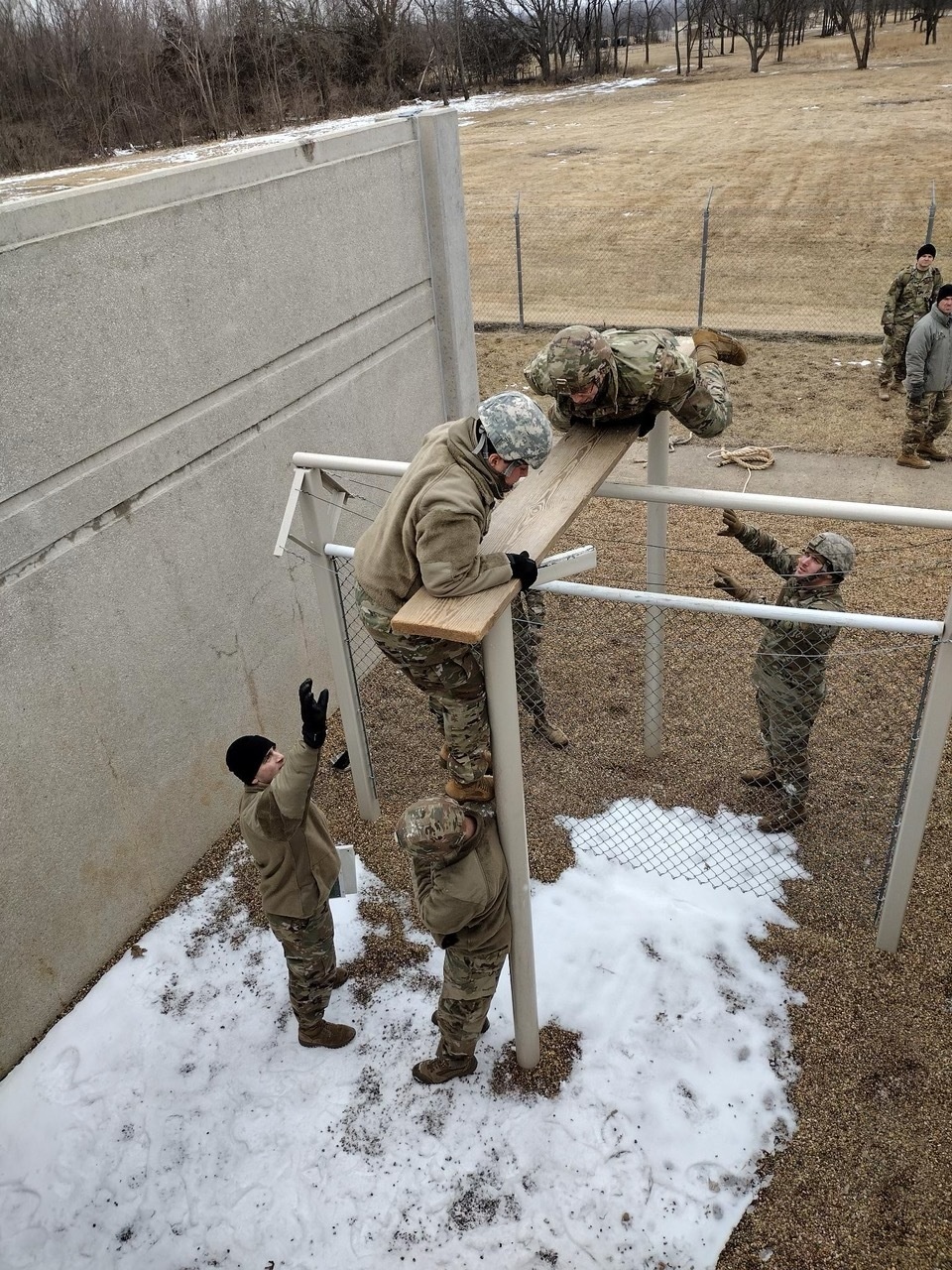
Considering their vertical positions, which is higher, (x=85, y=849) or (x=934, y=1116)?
(x=85, y=849)

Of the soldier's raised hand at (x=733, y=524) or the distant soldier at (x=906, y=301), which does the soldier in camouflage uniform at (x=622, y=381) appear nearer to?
the soldier's raised hand at (x=733, y=524)

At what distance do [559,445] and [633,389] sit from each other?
348mm

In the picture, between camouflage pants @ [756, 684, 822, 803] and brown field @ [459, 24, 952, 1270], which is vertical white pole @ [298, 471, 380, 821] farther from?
camouflage pants @ [756, 684, 822, 803]

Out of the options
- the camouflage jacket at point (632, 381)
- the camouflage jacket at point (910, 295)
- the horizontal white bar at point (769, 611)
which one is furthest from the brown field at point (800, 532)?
the camouflage jacket at point (632, 381)

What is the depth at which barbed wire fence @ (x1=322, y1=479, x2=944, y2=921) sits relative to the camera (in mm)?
4672

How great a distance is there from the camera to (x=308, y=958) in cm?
362

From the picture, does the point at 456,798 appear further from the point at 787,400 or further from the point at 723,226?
the point at 723,226

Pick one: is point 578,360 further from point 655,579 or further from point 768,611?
point 655,579

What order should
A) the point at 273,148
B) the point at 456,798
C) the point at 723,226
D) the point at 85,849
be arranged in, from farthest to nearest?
the point at 723,226, the point at 273,148, the point at 85,849, the point at 456,798

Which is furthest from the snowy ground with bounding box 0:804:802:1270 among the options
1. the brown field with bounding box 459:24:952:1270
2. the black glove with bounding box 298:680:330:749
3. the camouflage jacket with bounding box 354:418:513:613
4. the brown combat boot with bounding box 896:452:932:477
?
the brown combat boot with bounding box 896:452:932:477

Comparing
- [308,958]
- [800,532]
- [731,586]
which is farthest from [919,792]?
[800,532]

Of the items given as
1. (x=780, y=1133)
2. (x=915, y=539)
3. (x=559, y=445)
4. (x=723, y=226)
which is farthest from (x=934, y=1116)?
(x=723, y=226)

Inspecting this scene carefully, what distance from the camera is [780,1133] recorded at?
337cm

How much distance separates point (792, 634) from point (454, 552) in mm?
2304
